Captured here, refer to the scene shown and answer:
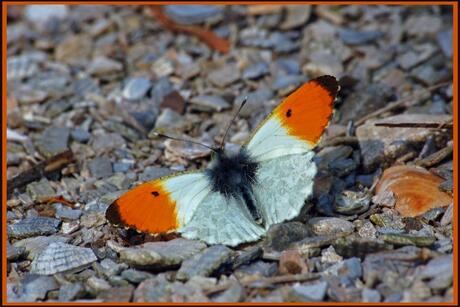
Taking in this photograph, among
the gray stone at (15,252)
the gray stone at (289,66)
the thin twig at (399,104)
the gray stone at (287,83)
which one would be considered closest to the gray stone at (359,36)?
the gray stone at (289,66)

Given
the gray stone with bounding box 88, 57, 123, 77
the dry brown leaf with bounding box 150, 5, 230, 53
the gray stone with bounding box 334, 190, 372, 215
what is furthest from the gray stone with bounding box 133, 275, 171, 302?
the dry brown leaf with bounding box 150, 5, 230, 53

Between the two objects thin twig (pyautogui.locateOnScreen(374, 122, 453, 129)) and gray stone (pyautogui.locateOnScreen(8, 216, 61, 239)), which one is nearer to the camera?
gray stone (pyautogui.locateOnScreen(8, 216, 61, 239))

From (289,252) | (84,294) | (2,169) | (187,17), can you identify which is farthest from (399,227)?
(187,17)

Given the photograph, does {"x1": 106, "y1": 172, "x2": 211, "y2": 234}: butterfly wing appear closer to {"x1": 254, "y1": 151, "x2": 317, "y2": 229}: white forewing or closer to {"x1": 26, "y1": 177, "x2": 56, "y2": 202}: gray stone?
{"x1": 254, "y1": 151, "x2": 317, "y2": 229}: white forewing

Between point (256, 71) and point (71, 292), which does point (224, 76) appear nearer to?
point (256, 71)

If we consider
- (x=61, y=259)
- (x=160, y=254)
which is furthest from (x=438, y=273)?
(x=61, y=259)

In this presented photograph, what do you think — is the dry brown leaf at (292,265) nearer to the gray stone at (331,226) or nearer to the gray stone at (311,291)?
the gray stone at (311,291)

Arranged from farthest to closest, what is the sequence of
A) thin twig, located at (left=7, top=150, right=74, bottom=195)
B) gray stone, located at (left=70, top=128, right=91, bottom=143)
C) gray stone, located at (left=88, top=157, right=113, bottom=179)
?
gray stone, located at (left=70, top=128, right=91, bottom=143) → gray stone, located at (left=88, top=157, right=113, bottom=179) → thin twig, located at (left=7, top=150, right=74, bottom=195)
